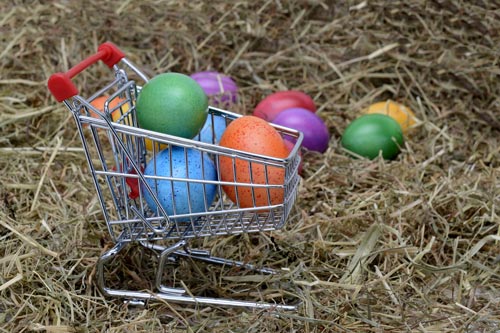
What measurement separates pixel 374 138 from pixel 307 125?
35cm

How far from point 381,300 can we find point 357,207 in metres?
0.63

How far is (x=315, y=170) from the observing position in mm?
3707

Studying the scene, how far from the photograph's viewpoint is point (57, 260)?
9.14 feet

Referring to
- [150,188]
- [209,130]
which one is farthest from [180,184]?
[209,130]

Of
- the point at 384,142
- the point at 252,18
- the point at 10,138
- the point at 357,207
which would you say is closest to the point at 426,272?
the point at 357,207

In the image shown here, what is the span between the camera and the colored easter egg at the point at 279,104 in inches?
159

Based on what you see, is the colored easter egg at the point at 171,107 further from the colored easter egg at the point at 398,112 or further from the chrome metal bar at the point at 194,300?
the colored easter egg at the point at 398,112

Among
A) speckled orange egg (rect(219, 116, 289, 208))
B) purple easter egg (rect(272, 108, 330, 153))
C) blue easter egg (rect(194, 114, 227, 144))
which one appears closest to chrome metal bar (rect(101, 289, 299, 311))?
speckled orange egg (rect(219, 116, 289, 208))

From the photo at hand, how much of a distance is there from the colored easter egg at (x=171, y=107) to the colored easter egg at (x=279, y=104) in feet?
5.02

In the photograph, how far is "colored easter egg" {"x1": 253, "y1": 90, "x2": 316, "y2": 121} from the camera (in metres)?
4.05

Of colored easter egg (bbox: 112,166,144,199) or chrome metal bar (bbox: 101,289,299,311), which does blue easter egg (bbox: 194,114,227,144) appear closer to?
colored easter egg (bbox: 112,166,144,199)

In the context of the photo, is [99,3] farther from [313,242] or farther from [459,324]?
[459,324]

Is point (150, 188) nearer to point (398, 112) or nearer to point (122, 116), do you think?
point (122, 116)

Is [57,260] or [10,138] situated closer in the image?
[57,260]
